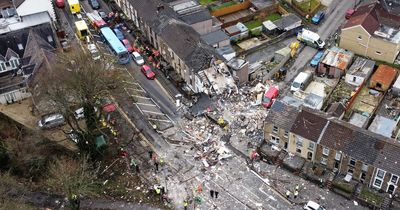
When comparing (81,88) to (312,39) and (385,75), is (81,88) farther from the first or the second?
(385,75)

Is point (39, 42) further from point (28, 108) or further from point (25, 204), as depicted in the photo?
point (25, 204)

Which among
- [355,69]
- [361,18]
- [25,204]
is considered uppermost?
[361,18]

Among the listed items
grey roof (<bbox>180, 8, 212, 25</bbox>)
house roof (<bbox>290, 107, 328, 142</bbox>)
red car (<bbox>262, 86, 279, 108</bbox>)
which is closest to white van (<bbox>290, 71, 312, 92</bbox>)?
red car (<bbox>262, 86, 279, 108</bbox>)

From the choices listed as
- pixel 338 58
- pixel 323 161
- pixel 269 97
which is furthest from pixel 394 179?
pixel 338 58

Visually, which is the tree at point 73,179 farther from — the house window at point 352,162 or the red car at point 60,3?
the red car at point 60,3

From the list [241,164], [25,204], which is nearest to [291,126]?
[241,164]
